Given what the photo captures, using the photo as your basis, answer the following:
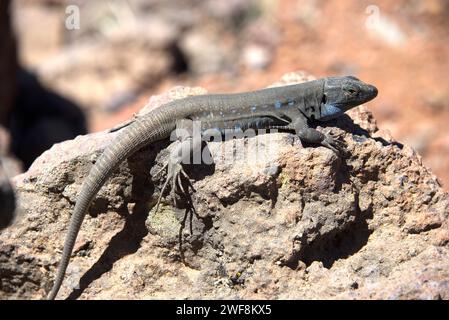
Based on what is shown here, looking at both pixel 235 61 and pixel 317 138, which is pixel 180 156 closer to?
pixel 317 138

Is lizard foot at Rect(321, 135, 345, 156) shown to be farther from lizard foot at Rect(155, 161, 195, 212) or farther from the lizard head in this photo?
lizard foot at Rect(155, 161, 195, 212)

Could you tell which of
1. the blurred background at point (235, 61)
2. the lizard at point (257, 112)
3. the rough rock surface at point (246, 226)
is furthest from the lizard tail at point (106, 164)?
the blurred background at point (235, 61)

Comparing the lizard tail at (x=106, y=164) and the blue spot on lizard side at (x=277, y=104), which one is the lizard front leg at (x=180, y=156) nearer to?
the lizard tail at (x=106, y=164)

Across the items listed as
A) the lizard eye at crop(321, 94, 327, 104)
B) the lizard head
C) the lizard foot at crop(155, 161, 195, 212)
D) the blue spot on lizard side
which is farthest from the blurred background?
the lizard foot at crop(155, 161, 195, 212)

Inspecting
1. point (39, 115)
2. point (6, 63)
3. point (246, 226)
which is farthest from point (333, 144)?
point (39, 115)

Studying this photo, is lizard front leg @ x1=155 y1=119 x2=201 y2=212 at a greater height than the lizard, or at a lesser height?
lesser

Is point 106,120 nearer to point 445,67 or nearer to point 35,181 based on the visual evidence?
point 445,67
